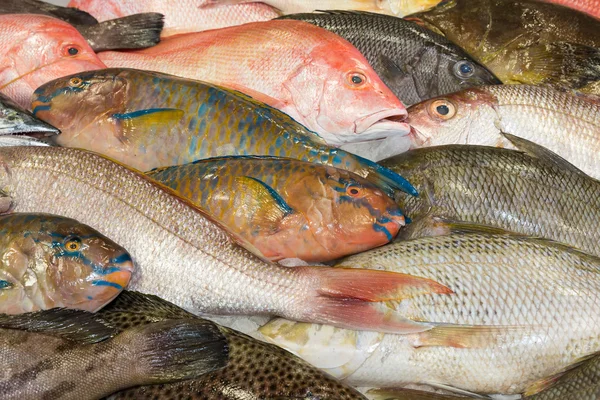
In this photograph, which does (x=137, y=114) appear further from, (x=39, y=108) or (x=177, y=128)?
(x=39, y=108)

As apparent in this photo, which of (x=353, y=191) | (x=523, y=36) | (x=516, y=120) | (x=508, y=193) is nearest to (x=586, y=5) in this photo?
(x=523, y=36)

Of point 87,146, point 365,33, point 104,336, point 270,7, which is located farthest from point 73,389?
point 270,7

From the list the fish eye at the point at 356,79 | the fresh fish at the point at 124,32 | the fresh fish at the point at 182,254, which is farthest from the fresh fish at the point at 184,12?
the fresh fish at the point at 182,254

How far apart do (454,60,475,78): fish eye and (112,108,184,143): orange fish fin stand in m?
1.11

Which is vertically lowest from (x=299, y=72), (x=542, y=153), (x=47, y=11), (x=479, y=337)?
(x=479, y=337)

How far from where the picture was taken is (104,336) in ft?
4.45

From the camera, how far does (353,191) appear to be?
5.38 feet

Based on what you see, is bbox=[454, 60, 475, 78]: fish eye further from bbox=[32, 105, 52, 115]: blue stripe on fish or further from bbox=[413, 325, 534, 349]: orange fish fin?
bbox=[32, 105, 52, 115]: blue stripe on fish

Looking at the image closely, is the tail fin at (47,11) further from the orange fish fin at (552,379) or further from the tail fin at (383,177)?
the orange fish fin at (552,379)

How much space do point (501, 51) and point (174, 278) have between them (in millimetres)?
1707

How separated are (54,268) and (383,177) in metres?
0.92

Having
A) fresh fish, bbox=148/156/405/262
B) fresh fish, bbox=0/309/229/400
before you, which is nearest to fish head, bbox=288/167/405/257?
fresh fish, bbox=148/156/405/262

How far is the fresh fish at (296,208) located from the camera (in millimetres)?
1621

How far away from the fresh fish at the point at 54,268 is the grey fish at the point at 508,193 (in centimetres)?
88
